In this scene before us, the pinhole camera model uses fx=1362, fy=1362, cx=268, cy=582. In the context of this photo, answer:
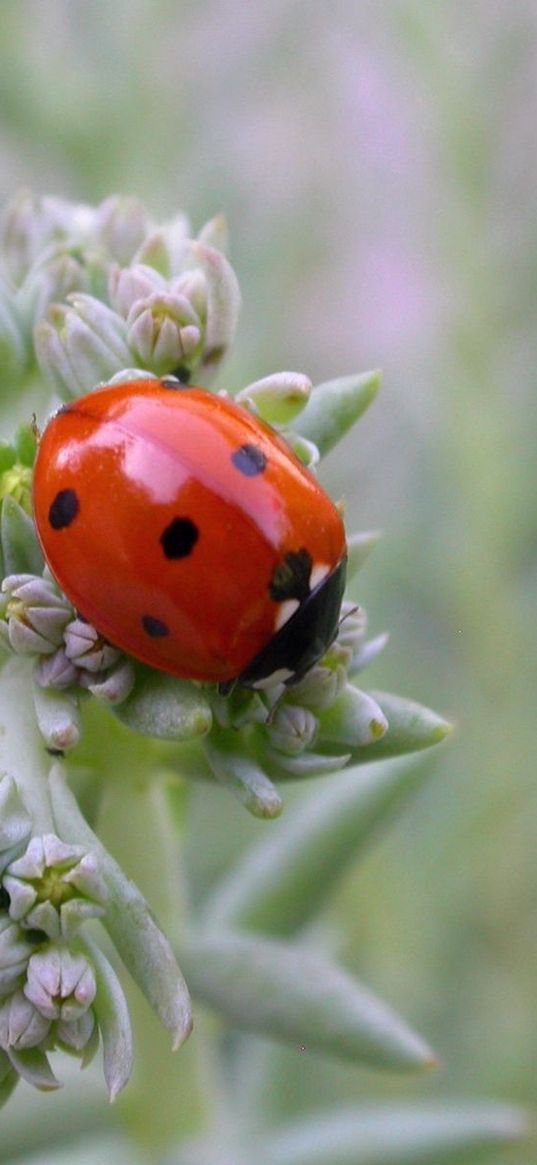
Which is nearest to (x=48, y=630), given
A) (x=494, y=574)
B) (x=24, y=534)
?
(x=24, y=534)

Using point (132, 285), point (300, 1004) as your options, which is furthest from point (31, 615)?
point (300, 1004)

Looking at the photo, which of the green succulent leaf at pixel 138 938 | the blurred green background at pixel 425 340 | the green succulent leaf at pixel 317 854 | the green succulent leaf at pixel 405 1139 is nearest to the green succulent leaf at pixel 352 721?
the green succulent leaf at pixel 138 938

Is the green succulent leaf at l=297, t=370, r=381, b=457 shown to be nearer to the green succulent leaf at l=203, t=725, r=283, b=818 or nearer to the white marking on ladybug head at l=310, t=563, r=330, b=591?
the white marking on ladybug head at l=310, t=563, r=330, b=591

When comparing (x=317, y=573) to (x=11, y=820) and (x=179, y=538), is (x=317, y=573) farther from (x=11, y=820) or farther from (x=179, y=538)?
(x=11, y=820)

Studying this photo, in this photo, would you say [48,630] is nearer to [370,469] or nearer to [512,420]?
[512,420]

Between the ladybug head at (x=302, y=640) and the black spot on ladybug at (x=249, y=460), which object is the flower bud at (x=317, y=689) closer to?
the ladybug head at (x=302, y=640)

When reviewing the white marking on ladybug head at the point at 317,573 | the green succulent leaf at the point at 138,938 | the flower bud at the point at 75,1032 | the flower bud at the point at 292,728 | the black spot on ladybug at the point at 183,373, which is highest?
the black spot on ladybug at the point at 183,373

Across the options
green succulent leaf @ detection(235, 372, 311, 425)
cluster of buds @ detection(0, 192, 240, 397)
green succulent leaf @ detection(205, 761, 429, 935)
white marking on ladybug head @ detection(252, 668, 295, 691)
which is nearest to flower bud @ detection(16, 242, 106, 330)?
cluster of buds @ detection(0, 192, 240, 397)
